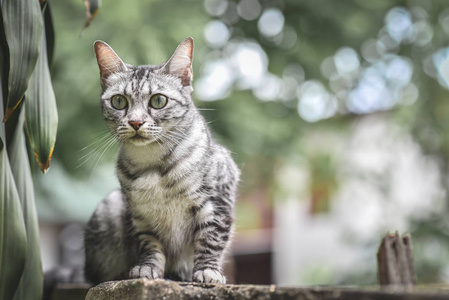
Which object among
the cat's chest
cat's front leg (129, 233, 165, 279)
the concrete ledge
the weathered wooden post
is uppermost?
the cat's chest

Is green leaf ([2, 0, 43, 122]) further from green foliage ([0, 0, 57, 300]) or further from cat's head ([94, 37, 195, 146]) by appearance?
cat's head ([94, 37, 195, 146])

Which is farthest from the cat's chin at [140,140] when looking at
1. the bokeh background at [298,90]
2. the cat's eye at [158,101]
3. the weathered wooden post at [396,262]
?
the bokeh background at [298,90]

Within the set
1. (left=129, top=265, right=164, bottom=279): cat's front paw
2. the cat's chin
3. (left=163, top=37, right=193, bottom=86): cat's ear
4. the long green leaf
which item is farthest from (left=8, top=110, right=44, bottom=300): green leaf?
(left=163, top=37, right=193, bottom=86): cat's ear

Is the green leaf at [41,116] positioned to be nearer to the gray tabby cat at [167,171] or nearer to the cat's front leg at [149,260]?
the gray tabby cat at [167,171]

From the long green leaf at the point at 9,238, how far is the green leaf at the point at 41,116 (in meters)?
0.11

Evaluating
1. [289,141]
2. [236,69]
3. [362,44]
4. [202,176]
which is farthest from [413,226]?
[202,176]

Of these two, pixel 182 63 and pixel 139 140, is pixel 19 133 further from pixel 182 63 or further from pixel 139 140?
pixel 182 63

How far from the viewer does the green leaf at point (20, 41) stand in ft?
5.82

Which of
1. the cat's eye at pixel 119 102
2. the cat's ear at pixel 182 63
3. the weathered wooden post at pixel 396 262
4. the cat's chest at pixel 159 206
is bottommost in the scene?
the weathered wooden post at pixel 396 262

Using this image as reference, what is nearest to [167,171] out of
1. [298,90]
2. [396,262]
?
[396,262]

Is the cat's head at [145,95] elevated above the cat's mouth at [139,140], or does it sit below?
above

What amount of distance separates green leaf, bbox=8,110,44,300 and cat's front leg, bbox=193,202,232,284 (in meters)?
0.62

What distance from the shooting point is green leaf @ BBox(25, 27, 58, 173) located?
1883 millimetres

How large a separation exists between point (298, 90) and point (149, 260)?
12.6ft
